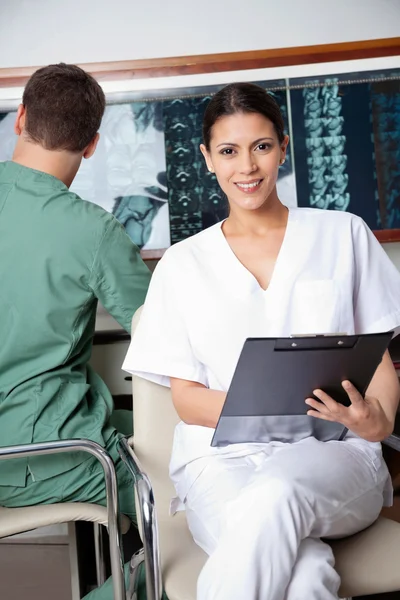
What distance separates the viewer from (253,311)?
4.65 ft

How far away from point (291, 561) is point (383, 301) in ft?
1.90

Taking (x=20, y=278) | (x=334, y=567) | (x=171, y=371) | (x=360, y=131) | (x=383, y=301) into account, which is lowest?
(x=334, y=567)

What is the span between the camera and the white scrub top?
141cm

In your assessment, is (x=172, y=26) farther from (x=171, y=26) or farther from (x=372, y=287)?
(x=372, y=287)

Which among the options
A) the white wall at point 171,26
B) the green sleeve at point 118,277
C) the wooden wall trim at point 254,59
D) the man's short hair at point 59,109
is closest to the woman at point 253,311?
the green sleeve at point 118,277

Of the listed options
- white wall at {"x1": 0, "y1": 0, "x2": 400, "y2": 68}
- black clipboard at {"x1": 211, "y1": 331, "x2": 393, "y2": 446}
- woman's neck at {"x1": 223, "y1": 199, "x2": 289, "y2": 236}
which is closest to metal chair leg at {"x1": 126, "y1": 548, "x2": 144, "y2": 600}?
black clipboard at {"x1": 211, "y1": 331, "x2": 393, "y2": 446}

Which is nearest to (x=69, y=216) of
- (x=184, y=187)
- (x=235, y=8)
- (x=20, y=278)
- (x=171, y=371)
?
(x=20, y=278)

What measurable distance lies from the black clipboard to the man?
0.46m

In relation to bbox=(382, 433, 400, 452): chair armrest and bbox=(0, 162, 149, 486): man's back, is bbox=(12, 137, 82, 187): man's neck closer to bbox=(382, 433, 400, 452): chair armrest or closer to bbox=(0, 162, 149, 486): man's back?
bbox=(0, 162, 149, 486): man's back

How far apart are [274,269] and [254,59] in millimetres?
1049

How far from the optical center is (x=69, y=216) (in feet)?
5.56

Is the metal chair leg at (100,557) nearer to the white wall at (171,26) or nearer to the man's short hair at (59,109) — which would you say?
the man's short hair at (59,109)

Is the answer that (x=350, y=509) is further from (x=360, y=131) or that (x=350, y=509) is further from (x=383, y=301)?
(x=360, y=131)

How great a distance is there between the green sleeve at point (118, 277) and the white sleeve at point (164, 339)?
20cm
